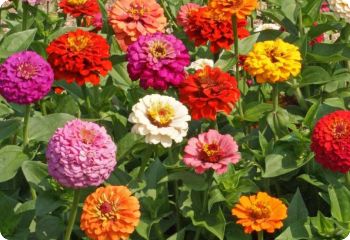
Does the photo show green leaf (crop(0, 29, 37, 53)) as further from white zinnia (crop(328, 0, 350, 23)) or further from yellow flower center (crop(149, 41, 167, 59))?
white zinnia (crop(328, 0, 350, 23))

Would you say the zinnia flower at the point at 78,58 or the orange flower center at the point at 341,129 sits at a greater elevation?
the zinnia flower at the point at 78,58

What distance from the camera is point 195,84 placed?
2.38 meters

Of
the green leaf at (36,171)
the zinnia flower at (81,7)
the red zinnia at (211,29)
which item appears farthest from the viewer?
the zinnia flower at (81,7)

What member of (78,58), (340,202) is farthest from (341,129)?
(78,58)

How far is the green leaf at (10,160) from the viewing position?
7.92ft

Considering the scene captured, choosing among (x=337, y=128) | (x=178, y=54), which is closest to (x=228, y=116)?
(x=178, y=54)

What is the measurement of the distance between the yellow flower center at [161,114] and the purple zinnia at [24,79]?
→ 13.6 inches

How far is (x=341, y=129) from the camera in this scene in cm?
227

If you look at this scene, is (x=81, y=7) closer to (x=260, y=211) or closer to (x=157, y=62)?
(x=157, y=62)

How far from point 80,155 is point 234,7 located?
970 mm

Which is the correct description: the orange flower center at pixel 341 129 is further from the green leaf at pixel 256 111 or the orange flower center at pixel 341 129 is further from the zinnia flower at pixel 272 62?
the green leaf at pixel 256 111

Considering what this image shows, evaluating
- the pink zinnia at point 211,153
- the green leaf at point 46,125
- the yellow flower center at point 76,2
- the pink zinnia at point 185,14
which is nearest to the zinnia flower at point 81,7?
the yellow flower center at point 76,2

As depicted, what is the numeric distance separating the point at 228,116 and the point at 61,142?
0.90m

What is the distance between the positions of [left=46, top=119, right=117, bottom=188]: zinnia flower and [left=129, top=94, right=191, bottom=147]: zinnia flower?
0.19m
